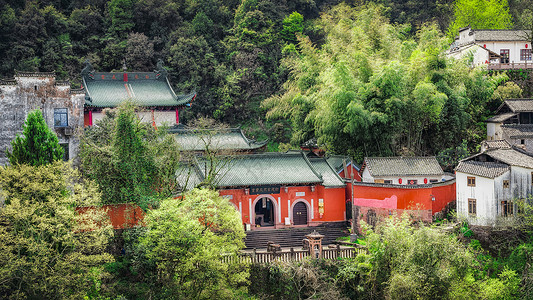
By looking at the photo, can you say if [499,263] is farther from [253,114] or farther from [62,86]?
[253,114]

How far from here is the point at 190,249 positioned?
19031 mm

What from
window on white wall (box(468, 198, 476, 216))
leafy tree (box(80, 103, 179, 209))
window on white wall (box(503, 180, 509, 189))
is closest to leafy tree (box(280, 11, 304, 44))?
leafy tree (box(80, 103, 179, 209))

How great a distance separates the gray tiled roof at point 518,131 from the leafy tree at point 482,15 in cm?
1393

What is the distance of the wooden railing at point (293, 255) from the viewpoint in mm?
21516

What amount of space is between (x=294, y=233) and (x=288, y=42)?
75.9 ft

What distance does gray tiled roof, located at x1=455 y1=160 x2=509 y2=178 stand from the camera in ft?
74.4

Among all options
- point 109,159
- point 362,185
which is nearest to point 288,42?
point 362,185

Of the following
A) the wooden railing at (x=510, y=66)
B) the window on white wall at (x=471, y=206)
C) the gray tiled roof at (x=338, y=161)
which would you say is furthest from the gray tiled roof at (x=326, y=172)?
the wooden railing at (x=510, y=66)

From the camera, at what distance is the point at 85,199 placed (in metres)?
20.6

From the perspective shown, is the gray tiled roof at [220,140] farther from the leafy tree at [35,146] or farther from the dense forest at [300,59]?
the leafy tree at [35,146]

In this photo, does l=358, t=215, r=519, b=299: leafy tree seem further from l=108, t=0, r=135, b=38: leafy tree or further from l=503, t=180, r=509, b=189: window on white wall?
l=108, t=0, r=135, b=38: leafy tree

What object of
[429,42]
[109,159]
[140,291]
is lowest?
[140,291]

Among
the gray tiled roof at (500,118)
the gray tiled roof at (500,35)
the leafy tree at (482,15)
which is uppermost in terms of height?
the leafy tree at (482,15)

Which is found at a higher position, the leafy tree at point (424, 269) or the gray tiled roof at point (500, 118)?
the gray tiled roof at point (500, 118)
